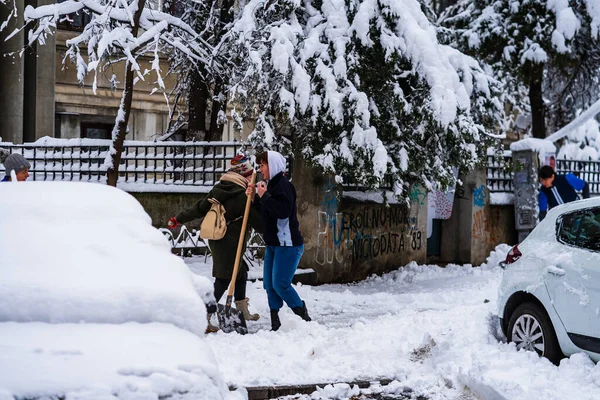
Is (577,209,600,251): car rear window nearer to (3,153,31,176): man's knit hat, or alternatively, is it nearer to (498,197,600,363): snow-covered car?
(498,197,600,363): snow-covered car

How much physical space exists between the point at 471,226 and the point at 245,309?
7528mm

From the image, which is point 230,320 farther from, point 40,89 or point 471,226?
point 40,89

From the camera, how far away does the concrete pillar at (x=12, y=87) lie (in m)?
17.4

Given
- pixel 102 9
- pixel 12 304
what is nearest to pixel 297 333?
pixel 12 304

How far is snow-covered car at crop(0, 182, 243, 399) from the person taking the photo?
3.00 meters

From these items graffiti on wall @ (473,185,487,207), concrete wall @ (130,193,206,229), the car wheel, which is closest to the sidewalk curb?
the car wheel

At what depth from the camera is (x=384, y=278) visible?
43.2ft

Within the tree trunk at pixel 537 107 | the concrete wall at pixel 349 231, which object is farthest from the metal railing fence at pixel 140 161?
the tree trunk at pixel 537 107

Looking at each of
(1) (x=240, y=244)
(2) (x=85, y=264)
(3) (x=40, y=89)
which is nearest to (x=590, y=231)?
(1) (x=240, y=244)

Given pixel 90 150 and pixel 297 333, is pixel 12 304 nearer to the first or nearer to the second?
pixel 297 333

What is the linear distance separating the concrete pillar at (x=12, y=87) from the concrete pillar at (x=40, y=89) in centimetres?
65

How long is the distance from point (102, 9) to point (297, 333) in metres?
5.56

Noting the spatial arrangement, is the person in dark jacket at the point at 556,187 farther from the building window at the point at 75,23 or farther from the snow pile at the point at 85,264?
the building window at the point at 75,23

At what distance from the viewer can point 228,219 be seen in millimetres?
8312
